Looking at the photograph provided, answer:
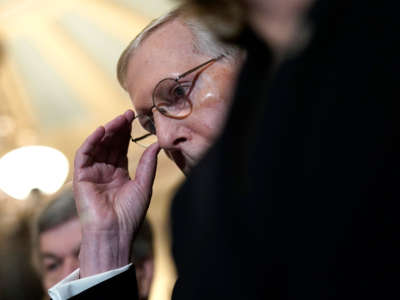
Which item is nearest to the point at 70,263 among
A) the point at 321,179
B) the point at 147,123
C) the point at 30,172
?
the point at 147,123

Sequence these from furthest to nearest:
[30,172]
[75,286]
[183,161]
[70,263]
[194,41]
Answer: [30,172], [70,263], [194,41], [183,161], [75,286]

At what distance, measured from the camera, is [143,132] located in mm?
1798

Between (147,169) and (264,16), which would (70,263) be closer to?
(147,169)

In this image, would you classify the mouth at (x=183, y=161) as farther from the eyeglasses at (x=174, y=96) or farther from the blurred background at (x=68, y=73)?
the blurred background at (x=68, y=73)

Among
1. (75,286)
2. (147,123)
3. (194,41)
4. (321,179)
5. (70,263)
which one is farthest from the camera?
(70,263)

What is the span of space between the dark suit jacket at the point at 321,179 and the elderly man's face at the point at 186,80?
0.88 meters

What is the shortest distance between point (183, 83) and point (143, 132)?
11.4 inches

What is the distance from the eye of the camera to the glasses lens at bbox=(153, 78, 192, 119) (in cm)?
156

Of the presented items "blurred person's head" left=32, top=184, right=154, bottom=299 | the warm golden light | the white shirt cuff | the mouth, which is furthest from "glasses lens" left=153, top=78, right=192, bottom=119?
the warm golden light

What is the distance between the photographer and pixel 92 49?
7652mm

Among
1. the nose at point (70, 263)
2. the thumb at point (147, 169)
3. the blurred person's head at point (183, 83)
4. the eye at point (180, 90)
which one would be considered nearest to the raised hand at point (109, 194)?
the thumb at point (147, 169)

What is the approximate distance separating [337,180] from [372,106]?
0.07 m

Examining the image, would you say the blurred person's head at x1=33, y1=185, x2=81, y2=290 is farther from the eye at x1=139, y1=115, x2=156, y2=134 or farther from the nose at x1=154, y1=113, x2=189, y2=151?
the nose at x1=154, y1=113, x2=189, y2=151

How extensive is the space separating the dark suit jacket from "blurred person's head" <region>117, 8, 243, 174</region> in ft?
2.94
